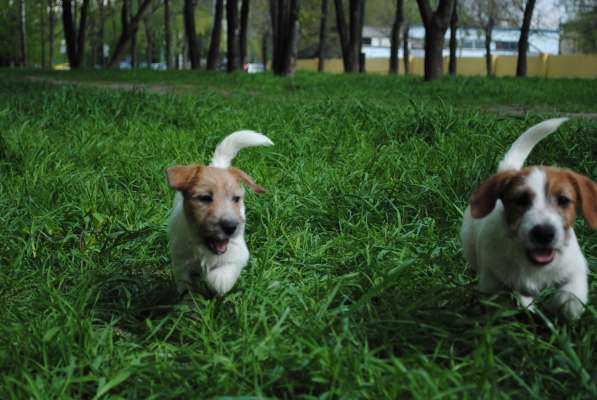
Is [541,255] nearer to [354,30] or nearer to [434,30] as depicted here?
[434,30]

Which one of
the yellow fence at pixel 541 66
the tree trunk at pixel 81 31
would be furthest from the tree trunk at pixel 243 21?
the yellow fence at pixel 541 66

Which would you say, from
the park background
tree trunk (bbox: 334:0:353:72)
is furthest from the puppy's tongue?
tree trunk (bbox: 334:0:353:72)

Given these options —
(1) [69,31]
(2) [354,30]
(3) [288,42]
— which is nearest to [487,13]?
(2) [354,30]

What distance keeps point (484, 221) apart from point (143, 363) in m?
1.69

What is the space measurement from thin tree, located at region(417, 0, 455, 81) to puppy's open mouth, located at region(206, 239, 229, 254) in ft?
43.9

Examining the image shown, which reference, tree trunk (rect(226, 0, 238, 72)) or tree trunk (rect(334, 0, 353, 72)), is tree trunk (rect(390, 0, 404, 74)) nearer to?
tree trunk (rect(334, 0, 353, 72))

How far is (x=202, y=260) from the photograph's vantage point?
3.30 metres

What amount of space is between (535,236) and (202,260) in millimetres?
1578

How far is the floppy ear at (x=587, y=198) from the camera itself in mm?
2875

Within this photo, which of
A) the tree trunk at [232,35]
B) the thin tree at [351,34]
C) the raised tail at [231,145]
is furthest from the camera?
the thin tree at [351,34]

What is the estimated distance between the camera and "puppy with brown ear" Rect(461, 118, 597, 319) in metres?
2.69

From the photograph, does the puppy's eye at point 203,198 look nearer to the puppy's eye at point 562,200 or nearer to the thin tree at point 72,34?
the puppy's eye at point 562,200

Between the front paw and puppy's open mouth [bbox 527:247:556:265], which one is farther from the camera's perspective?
the front paw

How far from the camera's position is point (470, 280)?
11.5 feet
